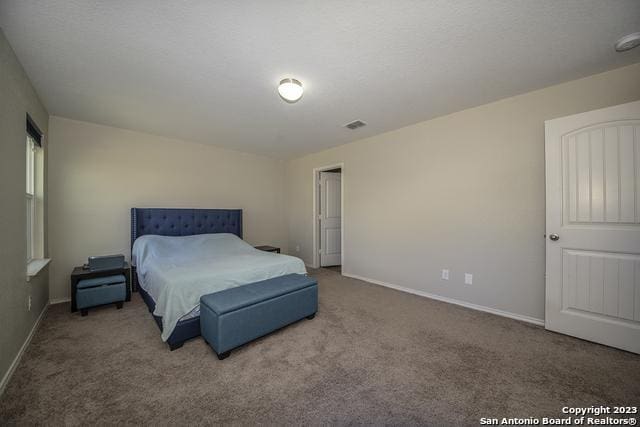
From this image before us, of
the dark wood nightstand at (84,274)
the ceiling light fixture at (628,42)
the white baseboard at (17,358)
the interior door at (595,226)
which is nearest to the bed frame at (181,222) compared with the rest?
the dark wood nightstand at (84,274)

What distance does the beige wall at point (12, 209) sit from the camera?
1.59m

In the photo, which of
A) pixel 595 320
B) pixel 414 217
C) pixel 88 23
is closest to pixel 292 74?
pixel 88 23

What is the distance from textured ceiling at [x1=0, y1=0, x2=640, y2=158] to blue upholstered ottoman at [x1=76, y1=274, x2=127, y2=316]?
198cm

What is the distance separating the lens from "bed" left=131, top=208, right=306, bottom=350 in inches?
78.6

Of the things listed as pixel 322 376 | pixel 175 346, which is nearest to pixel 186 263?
pixel 175 346

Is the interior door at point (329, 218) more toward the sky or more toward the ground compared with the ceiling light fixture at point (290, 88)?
more toward the ground

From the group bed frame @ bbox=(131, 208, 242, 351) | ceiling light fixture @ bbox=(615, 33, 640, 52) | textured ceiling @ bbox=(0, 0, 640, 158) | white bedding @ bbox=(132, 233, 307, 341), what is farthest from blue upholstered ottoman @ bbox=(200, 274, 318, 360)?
ceiling light fixture @ bbox=(615, 33, 640, 52)

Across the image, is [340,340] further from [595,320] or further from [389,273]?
[595,320]

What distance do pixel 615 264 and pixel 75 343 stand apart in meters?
4.60

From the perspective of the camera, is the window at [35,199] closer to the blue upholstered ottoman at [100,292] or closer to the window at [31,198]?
the window at [31,198]

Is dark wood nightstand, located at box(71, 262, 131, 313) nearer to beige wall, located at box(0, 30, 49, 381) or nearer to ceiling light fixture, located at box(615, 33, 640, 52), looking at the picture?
beige wall, located at box(0, 30, 49, 381)

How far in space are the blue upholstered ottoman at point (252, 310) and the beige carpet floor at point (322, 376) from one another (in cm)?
13

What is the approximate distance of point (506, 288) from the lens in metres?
2.60

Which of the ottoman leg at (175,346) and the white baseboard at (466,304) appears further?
the white baseboard at (466,304)
